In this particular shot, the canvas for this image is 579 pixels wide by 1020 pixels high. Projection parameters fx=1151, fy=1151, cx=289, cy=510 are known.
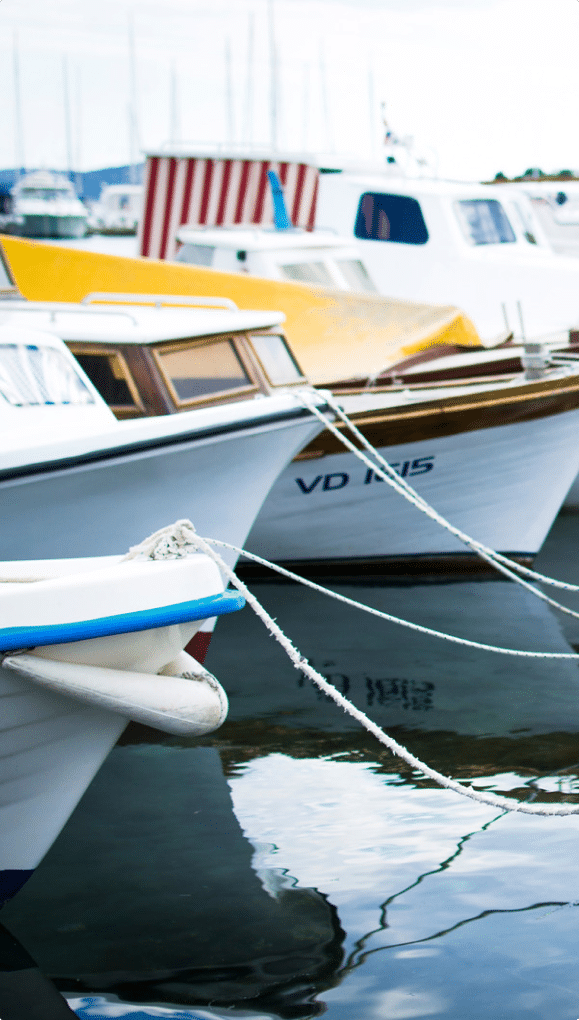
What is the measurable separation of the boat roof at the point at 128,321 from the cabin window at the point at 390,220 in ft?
19.3

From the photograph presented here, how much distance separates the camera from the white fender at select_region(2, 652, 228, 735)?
11.5 ft

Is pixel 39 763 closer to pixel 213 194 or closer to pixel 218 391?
pixel 218 391

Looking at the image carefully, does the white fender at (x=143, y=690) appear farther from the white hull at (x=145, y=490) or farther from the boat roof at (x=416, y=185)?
the boat roof at (x=416, y=185)

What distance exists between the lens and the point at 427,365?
30.6 ft

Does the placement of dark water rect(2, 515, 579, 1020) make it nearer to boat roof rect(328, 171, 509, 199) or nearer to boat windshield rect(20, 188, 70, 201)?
boat roof rect(328, 171, 509, 199)

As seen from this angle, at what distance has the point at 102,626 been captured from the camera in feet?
11.4

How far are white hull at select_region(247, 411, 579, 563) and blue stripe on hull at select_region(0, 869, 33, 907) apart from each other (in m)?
4.50

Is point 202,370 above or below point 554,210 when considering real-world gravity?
below

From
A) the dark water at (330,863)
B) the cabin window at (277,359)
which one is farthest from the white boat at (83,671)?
the cabin window at (277,359)

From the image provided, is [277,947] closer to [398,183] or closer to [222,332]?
[222,332]

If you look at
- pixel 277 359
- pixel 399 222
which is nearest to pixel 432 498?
pixel 277 359

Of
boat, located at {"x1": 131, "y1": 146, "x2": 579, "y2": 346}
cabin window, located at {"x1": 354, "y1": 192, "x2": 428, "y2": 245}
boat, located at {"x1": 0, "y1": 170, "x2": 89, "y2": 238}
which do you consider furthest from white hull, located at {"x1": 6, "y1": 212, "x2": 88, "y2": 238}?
cabin window, located at {"x1": 354, "y1": 192, "x2": 428, "y2": 245}

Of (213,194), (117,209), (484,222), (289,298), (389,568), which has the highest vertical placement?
(117,209)

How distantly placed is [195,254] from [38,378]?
6102mm
